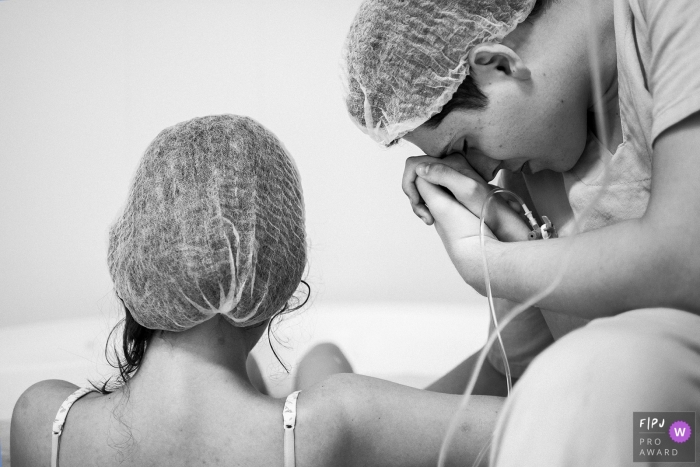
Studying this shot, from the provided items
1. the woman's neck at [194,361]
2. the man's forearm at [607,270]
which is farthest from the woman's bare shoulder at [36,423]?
the man's forearm at [607,270]

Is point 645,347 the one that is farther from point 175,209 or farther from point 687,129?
point 175,209

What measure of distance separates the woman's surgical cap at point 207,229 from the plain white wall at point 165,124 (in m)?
0.99

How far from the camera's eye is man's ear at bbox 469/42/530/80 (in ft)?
2.77

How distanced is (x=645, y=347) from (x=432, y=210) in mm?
420

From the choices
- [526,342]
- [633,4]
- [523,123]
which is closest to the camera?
[633,4]

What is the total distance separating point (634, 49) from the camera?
797mm

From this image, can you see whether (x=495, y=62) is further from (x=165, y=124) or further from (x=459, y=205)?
(x=165, y=124)

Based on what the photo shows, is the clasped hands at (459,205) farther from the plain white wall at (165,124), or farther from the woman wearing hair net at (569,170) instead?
the plain white wall at (165,124)

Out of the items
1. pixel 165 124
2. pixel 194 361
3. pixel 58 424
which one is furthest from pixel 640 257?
pixel 165 124

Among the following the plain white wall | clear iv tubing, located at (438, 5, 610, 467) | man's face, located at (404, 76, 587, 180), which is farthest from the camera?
the plain white wall

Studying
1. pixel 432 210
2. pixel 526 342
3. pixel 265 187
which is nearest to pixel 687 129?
pixel 432 210

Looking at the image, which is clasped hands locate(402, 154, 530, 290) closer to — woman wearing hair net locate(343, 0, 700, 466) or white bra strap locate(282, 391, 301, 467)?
woman wearing hair net locate(343, 0, 700, 466)

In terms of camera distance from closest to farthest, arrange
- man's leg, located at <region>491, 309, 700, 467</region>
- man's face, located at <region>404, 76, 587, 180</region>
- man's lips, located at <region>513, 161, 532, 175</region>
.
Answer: man's leg, located at <region>491, 309, 700, 467</region>, man's face, located at <region>404, 76, 587, 180</region>, man's lips, located at <region>513, 161, 532, 175</region>

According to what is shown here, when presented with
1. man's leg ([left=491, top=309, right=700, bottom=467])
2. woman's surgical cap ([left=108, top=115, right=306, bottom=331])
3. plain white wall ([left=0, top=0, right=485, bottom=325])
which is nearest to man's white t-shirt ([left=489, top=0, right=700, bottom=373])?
man's leg ([left=491, top=309, right=700, bottom=467])
